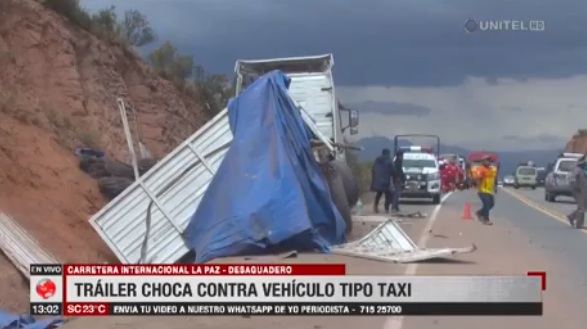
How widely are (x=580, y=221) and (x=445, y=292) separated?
18426 mm

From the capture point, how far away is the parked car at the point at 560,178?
43.4 m

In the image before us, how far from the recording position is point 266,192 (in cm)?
1612

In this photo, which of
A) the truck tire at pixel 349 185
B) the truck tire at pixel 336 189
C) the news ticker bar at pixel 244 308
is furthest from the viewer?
the truck tire at pixel 349 185

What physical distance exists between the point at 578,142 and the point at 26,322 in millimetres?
107384

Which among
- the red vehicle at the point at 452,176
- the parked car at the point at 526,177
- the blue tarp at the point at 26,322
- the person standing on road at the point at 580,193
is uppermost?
the blue tarp at the point at 26,322

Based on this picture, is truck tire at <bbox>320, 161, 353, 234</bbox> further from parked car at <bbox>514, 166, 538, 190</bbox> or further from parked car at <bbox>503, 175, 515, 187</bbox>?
parked car at <bbox>503, 175, 515, 187</bbox>

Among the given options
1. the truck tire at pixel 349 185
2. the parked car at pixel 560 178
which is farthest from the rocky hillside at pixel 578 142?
the truck tire at pixel 349 185

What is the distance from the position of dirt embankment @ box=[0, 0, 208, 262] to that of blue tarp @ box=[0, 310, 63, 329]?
4048 mm

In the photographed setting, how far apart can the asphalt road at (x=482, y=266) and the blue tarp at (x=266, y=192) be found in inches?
27.5

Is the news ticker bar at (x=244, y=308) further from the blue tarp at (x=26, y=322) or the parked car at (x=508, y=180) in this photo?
the parked car at (x=508, y=180)

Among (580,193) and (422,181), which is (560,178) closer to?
(422,181)

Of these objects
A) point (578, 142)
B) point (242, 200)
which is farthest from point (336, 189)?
point (578, 142)

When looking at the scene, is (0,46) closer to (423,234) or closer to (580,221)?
(423,234)

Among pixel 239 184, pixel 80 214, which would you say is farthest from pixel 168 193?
pixel 80 214
